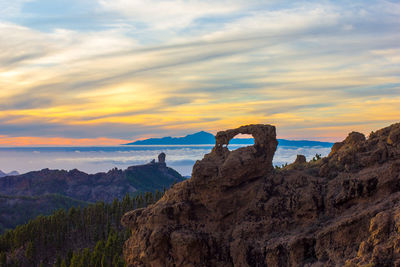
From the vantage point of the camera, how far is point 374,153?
2564 cm

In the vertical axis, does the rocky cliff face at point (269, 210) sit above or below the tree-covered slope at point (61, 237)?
above

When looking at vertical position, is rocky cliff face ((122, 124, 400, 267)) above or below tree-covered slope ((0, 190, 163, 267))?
above

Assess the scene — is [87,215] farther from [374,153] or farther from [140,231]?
[374,153]

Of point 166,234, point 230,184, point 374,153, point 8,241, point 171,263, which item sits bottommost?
point 8,241

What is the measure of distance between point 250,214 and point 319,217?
4.25 meters

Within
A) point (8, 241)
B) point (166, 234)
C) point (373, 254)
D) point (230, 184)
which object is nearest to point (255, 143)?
point (230, 184)

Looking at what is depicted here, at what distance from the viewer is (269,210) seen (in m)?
25.3

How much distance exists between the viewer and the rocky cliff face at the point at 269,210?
2108 centimetres

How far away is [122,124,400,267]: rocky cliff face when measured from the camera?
21.1 metres

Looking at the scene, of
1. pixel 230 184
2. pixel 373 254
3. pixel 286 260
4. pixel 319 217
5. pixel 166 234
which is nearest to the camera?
pixel 373 254

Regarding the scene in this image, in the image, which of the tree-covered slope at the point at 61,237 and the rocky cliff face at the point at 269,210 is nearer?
the rocky cliff face at the point at 269,210

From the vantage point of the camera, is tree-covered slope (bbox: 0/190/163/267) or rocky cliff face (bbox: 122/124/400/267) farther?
tree-covered slope (bbox: 0/190/163/267)

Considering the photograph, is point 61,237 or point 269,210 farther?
point 61,237

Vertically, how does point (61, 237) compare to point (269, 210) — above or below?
below
